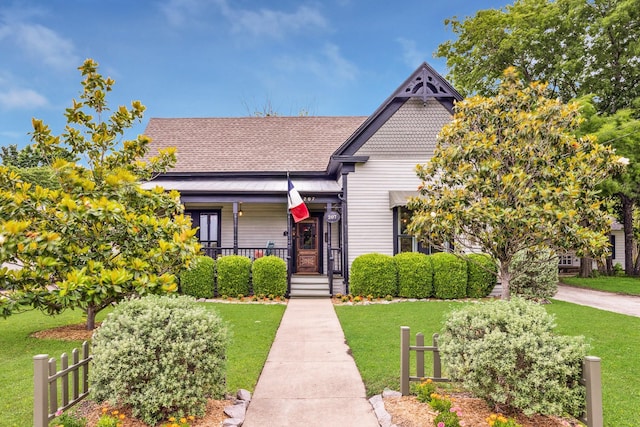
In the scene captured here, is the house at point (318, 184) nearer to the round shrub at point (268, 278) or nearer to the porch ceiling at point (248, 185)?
the porch ceiling at point (248, 185)

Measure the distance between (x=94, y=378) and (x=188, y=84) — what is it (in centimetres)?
2402

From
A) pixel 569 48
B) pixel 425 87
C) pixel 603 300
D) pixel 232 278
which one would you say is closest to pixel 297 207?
pixel 232 278

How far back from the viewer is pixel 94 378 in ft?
11.7

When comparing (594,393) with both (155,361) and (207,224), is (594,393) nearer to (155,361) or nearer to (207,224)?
(155,361)

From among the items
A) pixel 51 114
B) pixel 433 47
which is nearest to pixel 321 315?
pixel 433 47

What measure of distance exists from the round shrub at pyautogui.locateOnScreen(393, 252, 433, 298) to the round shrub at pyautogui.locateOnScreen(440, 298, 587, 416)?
7.97 m

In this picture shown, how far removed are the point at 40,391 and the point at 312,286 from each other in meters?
10.2

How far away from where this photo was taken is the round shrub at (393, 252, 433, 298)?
11.7 metres

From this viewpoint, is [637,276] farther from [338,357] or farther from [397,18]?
[338,357]

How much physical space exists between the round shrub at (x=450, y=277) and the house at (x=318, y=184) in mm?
1724

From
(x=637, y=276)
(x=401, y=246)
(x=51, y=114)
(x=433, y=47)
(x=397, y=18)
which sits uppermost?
(x=433, y=47)

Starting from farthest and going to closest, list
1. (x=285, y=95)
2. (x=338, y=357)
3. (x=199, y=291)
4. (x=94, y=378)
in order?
(x=285, y=95) < (x=199, y=291) < (x=338, y=357) < (x=94, y=378)

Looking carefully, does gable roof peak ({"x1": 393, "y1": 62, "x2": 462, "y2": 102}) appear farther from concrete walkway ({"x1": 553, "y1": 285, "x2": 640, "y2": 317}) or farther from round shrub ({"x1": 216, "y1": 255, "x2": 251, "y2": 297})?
round shrub ({"x1": 216, "y1": 255, "x2": 251, "y2": 297})

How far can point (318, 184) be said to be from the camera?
1451cm
